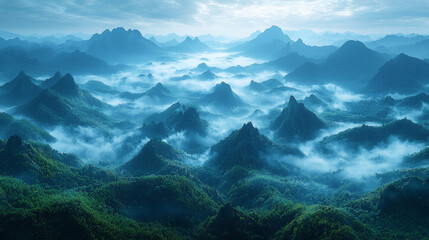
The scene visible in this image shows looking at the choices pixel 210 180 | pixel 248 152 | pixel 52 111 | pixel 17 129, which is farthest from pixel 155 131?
pixel 17 129

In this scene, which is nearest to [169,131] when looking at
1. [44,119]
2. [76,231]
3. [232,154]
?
[232,154]

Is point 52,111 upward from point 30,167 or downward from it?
upward

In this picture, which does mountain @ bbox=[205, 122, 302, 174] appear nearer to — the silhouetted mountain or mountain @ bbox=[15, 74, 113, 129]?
the silhouetted mountain

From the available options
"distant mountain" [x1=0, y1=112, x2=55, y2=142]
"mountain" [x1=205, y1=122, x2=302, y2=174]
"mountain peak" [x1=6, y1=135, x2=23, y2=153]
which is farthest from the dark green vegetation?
"distant mountain" [x1=0, y1=112, x2=55, y2=142]

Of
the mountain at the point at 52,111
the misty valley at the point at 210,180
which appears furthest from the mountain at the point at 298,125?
the mountain at the point at 52,111

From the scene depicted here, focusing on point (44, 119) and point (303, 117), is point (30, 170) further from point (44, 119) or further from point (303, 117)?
point (303, 117)

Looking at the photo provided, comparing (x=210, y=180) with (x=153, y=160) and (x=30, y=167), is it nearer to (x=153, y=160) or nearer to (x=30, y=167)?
(x=153, y=160)

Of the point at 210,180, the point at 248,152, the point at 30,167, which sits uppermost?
the point at 30,167

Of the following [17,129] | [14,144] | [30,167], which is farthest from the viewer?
[17,129]
